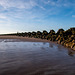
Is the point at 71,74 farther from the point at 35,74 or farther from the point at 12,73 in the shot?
the point at 12,73

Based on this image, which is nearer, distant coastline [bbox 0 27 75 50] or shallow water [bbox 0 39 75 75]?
shallow water [bbox 0 39 75 75]

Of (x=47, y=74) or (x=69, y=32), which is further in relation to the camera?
(x=69, y=32)

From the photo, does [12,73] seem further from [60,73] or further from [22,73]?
[60,73]

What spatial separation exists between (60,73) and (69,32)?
699 inches

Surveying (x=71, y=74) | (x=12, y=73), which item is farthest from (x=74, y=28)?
(x=12, y=73)

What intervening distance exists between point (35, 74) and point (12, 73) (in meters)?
1.12

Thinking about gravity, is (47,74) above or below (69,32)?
below

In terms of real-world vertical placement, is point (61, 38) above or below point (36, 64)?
above

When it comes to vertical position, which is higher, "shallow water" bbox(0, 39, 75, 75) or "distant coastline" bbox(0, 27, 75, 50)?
"distant coastline" bbox(0, 27, 75, 50)

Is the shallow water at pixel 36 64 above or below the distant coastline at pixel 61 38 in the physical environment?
below

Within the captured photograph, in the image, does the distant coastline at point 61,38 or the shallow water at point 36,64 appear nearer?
the shallow water at point 36,64

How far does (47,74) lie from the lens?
4188 mm

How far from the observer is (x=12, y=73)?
13.8 feet

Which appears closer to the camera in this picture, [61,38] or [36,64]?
[36,64]
